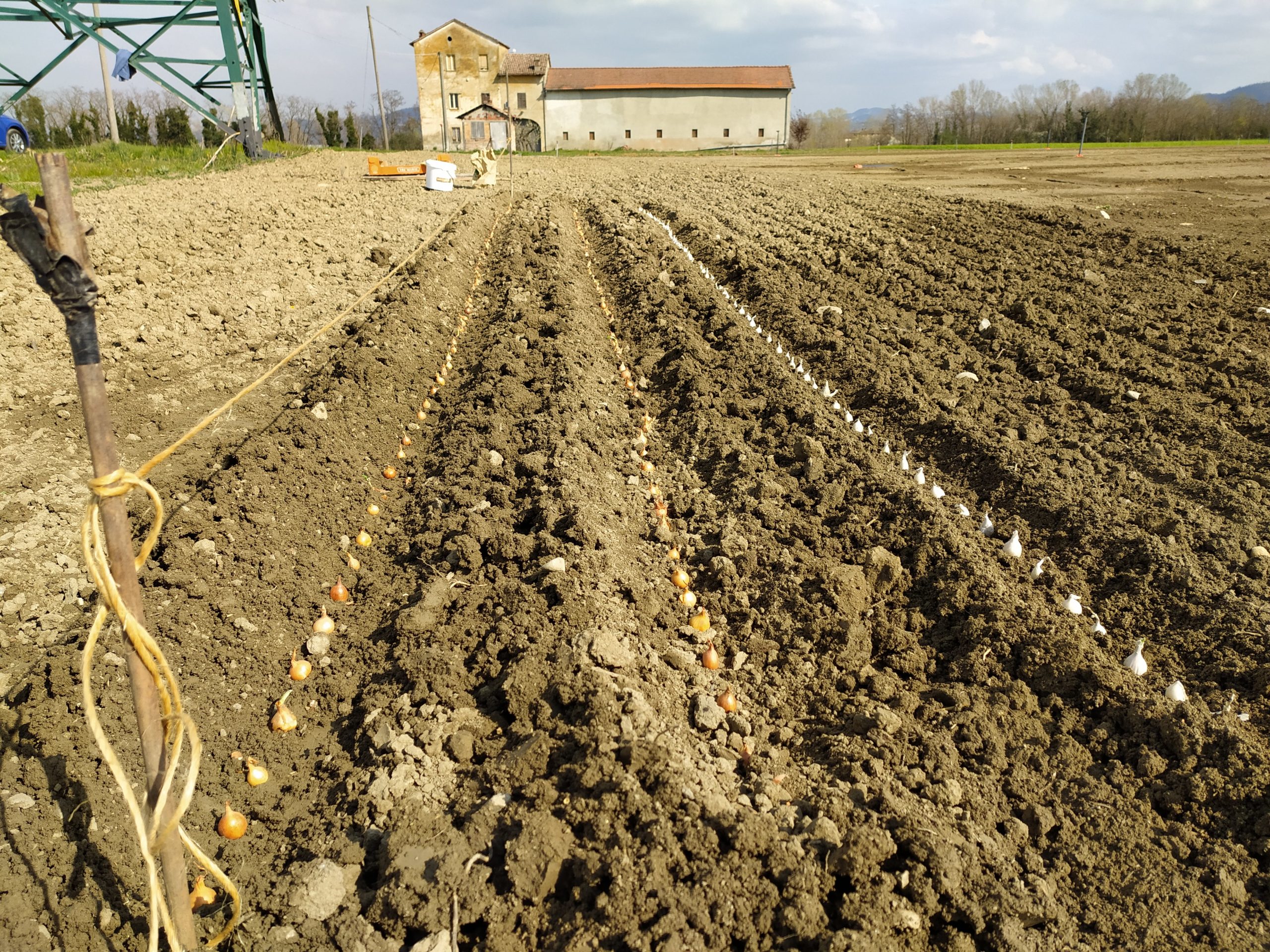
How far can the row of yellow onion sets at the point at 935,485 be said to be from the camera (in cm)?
379

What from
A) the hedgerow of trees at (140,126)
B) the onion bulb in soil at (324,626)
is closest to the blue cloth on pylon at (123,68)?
the hedgerow of trees at (140,126)

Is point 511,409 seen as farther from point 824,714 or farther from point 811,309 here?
point 811,309

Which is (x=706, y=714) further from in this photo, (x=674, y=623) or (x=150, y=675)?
(x=150, y=675)

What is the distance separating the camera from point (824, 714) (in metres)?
3.71

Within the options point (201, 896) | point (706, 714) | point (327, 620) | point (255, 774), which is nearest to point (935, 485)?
point (706, 714)

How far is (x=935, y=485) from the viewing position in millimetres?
5441

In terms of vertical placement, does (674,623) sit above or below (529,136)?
below

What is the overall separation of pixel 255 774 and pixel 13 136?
22.1 metres

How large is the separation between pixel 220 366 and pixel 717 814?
6779 mm

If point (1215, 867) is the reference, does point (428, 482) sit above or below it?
above

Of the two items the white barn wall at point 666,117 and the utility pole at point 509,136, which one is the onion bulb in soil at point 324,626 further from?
the white barn wall at point 666,117

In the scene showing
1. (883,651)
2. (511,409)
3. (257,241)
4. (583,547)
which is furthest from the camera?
(257,241)

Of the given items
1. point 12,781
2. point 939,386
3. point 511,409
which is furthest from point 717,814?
→ point 939,386

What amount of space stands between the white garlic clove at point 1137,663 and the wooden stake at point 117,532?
3.91 m
